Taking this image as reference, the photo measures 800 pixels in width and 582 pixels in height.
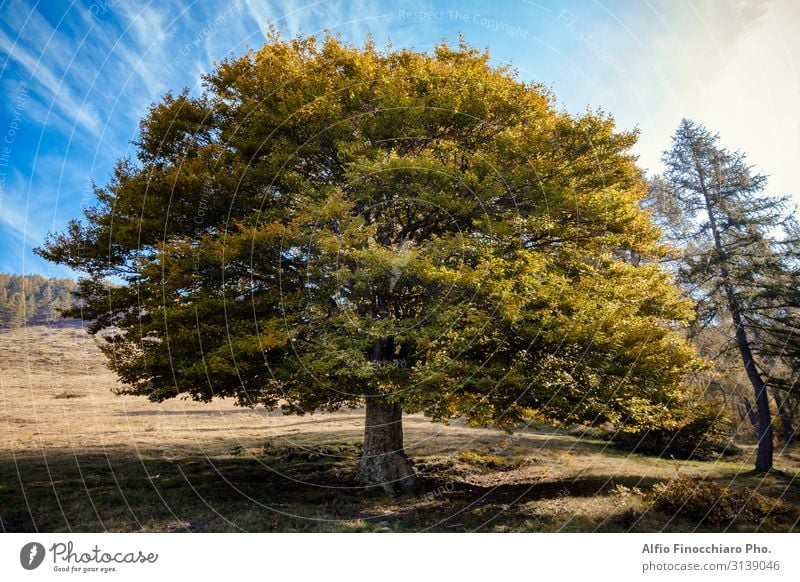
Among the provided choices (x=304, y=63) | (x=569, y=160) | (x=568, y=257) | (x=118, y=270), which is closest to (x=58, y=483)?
(x=118, y=270)

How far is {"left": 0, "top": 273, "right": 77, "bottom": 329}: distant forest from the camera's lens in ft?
312

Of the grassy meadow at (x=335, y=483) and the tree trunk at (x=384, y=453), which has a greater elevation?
the tree trunk at (x=384, y=453)

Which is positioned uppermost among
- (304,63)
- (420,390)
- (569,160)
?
(304,63)

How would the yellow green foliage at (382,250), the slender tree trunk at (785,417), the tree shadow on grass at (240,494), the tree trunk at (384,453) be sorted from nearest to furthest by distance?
the tree shadow on grass at (240,494)
the yellow green foliage at (382,250)
the tree trunk at (384,453)
the slender tree trunk at (785,417)

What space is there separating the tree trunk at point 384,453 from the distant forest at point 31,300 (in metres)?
102

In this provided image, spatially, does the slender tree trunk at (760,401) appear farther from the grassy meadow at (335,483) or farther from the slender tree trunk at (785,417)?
the slender tree trunk at (785,417)

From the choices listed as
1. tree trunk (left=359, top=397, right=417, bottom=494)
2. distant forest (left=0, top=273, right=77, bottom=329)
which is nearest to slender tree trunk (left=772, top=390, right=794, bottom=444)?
tree trunk (left=359, top=397, right=417, bottom=494)

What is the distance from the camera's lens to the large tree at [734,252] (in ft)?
58.9

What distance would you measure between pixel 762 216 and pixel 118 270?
26188 mm

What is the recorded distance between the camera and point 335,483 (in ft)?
43.9

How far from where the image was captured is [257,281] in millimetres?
12289
